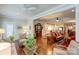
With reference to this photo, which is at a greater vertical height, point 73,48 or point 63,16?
point 63,16

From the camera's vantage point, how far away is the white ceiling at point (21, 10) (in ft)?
6.72

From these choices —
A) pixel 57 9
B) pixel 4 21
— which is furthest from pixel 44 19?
pixel 4 21

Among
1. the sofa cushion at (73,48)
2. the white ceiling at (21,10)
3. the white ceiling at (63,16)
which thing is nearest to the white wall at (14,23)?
the white ceiling at (21,10)

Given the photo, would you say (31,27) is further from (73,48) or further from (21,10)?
(73,48)

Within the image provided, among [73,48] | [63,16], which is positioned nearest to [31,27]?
[63,16]

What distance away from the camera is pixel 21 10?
208 centimetres

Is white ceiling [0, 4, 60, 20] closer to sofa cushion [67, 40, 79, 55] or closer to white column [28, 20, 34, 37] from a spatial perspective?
white column [28, 20, 34, 37]

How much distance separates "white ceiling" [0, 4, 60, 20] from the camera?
80.6 inches
